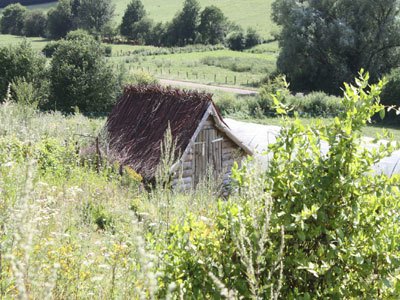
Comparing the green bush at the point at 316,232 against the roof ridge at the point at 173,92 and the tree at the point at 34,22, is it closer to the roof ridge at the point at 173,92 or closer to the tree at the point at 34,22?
the roof ridge at the point at 173,92

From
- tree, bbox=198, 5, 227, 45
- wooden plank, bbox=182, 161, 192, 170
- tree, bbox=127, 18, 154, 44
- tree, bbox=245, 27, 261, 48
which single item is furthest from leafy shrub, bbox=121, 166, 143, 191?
tree, bbox=127, 18, 154, 44

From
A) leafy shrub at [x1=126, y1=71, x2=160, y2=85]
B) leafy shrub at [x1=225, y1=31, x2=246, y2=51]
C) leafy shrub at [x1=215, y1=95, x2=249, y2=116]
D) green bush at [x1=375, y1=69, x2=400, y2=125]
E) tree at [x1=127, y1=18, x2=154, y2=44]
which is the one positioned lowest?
leafy shrub at [x1=215, y1=95, x2=249, y2=116]

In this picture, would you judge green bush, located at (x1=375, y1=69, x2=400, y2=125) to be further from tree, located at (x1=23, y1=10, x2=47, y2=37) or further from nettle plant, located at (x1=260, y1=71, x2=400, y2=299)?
tree, located at (x1=23, y1=10, x2=47, y2=37)

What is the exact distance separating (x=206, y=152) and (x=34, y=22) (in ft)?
341

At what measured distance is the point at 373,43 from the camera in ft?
117

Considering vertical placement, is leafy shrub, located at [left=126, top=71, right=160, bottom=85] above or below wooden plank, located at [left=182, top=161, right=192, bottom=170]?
above

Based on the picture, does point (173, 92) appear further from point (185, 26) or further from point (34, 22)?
point (34, 22)

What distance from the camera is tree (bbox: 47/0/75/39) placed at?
96438mm

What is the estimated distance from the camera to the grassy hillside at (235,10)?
93500 mm

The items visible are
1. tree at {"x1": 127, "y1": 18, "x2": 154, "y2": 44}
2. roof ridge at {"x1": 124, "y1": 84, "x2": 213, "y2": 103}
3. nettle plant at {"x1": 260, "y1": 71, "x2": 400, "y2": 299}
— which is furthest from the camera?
tree at {"x1": 127, "y1": 18, "x2": 154, "y2": 44}

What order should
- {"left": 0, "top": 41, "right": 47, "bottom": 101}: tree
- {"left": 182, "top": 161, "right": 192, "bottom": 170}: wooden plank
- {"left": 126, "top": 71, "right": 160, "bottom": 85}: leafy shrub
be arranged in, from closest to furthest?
{"left": 182, "top": 161, "right": 192, "bottom": 170}: wooden plank
{"left": 0, "top": 41, "right": 47, "bottom": 101}: tree
{"left": 126, "top": 71, "right": 160, "bottom": 85}: leafy shrub

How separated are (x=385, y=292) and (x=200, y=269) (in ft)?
4.17

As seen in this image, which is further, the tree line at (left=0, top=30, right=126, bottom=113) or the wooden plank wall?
the tree line at (left=0, top=30, right=126, bottom=113)

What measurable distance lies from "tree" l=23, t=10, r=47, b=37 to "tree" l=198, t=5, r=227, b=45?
132 ft
